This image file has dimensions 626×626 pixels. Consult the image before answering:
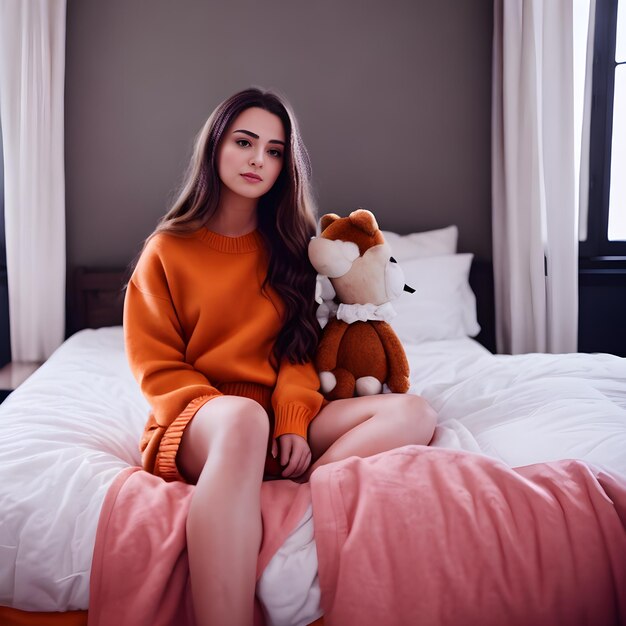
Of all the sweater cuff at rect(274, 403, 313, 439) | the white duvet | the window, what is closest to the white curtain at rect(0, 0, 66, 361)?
the white duvet

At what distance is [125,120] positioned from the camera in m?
2.50

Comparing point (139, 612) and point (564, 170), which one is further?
point (564, 170)

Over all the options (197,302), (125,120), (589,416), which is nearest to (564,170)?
(589,416)

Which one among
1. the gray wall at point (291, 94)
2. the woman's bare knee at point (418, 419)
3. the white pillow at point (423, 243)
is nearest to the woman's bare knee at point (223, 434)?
the woman's bare knee at point (418, 419)

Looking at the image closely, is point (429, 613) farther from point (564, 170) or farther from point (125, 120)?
point (125, 120)

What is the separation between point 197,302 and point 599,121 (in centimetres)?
204

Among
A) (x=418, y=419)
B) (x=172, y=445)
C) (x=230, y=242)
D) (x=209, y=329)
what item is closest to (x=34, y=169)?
(x=230, y=242)

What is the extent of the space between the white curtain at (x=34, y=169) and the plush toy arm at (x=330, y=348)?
1464 mm

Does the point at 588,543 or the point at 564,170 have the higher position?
the point at 564,170

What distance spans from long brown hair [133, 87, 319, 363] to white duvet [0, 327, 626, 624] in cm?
40

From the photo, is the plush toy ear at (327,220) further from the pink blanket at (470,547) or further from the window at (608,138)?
the window at (608,138)

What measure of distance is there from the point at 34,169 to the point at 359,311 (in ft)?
5.25

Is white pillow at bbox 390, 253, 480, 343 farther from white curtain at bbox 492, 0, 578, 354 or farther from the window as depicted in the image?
the window

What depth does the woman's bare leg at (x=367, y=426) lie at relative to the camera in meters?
1.10
